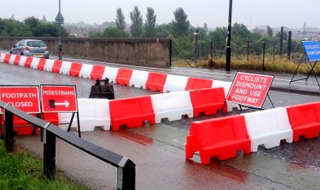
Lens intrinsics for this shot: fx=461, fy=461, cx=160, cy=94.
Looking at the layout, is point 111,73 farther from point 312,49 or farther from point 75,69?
point 312,49

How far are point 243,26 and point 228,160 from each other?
256 ft

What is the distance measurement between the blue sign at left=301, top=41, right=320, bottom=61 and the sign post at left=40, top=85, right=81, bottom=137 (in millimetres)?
10085

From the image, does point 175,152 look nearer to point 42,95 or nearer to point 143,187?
point 143,187

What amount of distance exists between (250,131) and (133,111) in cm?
284

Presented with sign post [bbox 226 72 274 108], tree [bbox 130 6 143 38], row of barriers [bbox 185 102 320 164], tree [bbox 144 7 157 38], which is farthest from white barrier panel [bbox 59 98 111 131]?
tree [bbox 130 6 143 38]

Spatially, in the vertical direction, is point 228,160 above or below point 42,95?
below

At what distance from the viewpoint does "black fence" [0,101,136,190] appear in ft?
12.7

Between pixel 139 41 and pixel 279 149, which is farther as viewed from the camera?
pixel 139 41

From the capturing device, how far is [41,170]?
6031 mm

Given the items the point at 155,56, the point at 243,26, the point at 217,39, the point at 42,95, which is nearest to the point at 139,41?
the point at 155,56

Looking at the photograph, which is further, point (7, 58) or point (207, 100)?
point (7, 58)

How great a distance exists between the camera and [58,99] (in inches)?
333

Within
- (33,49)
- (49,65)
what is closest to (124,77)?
(49,65)

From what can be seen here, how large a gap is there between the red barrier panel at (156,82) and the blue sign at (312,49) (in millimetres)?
5016
